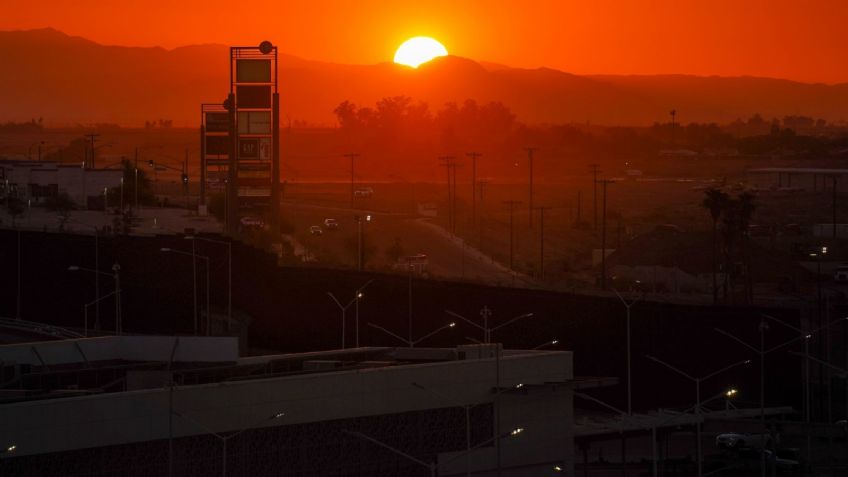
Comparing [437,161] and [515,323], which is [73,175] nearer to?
[515,323]

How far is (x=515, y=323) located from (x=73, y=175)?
41.6 meters

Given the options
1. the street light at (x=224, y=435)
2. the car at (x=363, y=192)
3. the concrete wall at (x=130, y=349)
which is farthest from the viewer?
the car at (x=363, y=192)

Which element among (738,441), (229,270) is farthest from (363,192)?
(738,441)

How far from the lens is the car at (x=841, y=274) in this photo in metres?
62.1

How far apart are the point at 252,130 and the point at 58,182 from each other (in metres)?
19.5

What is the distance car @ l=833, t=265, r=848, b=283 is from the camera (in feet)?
204

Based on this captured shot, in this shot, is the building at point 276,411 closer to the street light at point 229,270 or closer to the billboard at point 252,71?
the street light at point 229,270

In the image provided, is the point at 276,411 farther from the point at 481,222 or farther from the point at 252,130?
the point at 481,222

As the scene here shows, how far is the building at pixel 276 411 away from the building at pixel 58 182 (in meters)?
50.7

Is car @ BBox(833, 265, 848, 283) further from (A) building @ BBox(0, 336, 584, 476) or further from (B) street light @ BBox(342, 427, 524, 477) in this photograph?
(B) street light @ BBox(342, 427, 524, 477)

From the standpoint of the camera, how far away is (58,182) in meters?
83.0

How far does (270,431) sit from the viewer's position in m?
27.5

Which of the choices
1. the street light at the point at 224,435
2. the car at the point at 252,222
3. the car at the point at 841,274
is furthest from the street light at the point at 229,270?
the car at the point at 841,274

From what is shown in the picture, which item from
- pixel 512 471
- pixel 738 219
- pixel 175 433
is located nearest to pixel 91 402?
pixel 175 433
